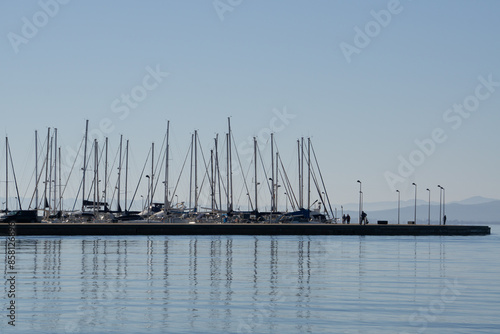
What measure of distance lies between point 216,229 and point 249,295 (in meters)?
64.5

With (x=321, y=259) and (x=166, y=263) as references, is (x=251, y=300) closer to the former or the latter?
(x=166, y=263)

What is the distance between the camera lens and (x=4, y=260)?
4703 centimetres

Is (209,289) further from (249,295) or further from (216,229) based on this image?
(216,229)

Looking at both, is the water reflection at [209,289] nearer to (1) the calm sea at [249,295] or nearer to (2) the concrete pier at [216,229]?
(1) the calm sea at [249,295]

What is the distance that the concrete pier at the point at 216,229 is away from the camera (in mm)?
88188

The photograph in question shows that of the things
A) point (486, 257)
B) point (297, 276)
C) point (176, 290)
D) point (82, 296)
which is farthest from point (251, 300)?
point (486, 257)

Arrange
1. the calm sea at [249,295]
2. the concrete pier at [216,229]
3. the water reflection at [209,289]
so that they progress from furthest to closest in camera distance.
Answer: the concrete pier at [216,229] → the water reflection at [209,289] → the calm sea at [249,295]

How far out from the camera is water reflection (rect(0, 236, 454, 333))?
24266 millimetres

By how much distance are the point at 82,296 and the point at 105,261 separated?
1817 cm

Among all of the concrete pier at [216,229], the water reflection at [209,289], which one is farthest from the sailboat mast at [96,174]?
the water reflection at [209,289]

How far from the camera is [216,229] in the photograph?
94.9 m

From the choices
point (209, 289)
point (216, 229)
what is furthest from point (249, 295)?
point (216, 229)

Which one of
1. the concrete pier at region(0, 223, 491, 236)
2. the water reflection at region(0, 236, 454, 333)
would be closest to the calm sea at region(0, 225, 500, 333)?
the water reflection at region(0, 236, 454, 333)

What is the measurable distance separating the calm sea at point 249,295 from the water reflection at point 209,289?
4 centimetres
